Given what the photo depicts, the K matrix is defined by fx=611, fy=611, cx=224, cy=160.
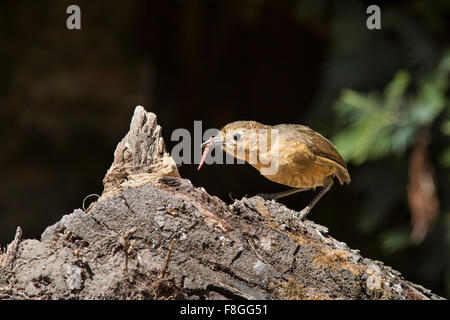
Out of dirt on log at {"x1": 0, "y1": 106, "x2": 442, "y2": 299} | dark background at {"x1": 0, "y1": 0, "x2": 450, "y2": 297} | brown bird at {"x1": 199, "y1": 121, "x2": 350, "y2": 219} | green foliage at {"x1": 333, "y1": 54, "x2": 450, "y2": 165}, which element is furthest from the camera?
dark background at {"x1": 0, "y1": 0, "x2": 450, "y2": 297}

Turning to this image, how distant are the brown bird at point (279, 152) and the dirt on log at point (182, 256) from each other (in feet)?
2.19

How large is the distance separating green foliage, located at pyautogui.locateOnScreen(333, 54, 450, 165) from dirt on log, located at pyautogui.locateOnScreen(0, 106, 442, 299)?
2515 mm

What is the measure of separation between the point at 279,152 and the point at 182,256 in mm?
1122

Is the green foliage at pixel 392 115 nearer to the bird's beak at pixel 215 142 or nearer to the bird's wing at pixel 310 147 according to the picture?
the bird's wing at pixel 310 147

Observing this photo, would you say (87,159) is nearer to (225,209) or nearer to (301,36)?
(301,36)

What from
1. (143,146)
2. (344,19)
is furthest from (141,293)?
(344,19)

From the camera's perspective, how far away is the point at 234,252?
7.82 feet

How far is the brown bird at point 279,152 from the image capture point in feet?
10.8

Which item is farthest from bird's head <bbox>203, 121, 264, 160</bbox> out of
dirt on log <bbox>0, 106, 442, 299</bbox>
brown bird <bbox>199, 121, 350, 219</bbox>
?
dirt on log <bbox>0, 106, 442, 299</bbox>

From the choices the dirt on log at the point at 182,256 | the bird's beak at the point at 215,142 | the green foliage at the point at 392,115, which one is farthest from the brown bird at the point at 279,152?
the green foliage at the point at 392,115

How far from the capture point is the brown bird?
3.30 metres

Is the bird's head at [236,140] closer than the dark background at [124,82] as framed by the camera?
A: Yes

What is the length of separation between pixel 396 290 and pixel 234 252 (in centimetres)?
69

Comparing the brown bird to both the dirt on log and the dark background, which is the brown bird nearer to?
the dirt on log
